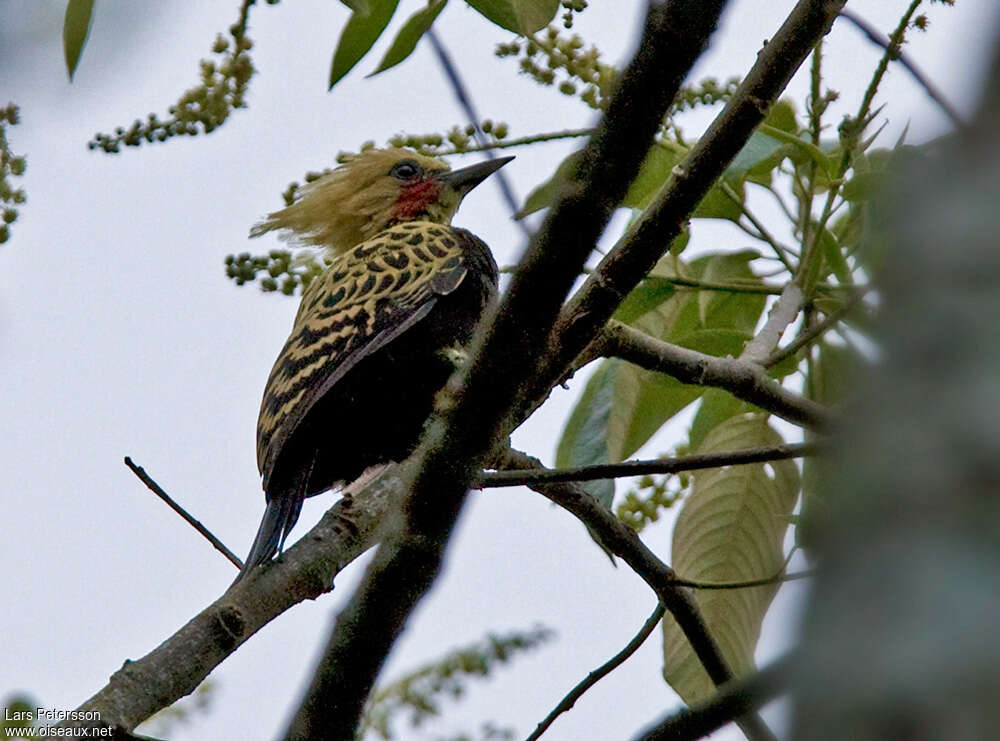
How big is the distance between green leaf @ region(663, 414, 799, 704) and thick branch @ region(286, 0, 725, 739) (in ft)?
6.38

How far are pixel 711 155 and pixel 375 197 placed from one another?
3316 millimetres

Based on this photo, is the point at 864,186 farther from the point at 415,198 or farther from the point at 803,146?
the point at 415,198

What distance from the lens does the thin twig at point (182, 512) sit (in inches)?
107

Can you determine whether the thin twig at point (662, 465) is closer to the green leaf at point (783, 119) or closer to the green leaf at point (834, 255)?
the green leaf at point (834, 255)

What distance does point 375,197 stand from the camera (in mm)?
5422

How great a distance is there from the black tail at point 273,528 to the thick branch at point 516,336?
1.60m

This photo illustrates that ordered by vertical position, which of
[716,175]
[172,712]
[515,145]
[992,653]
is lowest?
[992,653]

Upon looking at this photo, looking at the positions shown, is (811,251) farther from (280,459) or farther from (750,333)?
(280,459)

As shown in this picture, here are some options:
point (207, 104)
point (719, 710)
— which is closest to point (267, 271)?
point (207, 104)

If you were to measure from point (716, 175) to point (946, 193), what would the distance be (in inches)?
68.2

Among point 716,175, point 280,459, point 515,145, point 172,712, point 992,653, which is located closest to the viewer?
point 992,653

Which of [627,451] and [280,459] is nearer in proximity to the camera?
[627,451]

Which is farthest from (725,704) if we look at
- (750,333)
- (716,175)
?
(750,333)

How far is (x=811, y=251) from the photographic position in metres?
3.04
